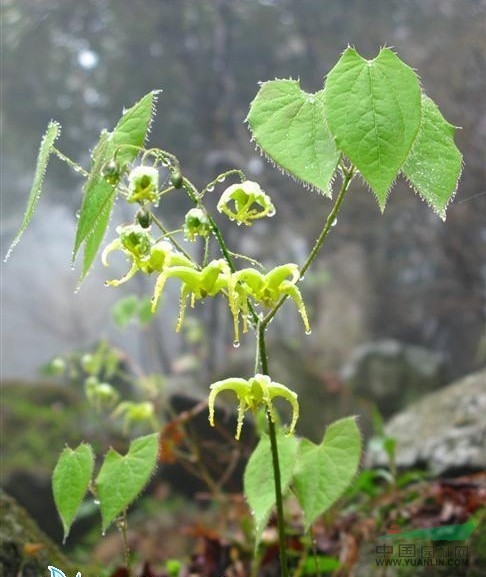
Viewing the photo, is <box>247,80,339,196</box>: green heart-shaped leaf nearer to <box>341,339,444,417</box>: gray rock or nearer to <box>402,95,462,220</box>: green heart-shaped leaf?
<box>402,95,462,220</box>: green heart-shaped leaf

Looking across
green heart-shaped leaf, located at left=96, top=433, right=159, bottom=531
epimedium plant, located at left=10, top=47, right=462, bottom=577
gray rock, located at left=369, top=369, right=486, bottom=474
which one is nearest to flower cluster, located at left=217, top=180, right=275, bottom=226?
epimedium plant, located at left=10, top=47, right=462, bottom=577

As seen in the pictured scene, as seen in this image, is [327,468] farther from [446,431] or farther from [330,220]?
[446,431]

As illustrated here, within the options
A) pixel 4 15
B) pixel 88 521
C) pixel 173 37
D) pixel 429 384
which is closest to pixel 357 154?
pixel 88 521

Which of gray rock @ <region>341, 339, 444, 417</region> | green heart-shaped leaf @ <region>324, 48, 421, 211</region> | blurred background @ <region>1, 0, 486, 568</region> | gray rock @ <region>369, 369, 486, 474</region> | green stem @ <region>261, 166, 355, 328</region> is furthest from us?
gray rock @ <region>341, 339, 444, 417</region>

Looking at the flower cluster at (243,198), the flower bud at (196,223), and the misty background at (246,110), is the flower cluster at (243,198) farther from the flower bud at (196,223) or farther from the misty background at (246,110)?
the misty background at (246,110)

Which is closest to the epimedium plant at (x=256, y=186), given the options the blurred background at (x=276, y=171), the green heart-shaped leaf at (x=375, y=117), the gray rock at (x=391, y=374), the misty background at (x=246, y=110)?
the green heart-shaped leaf at (x=375, y=117)

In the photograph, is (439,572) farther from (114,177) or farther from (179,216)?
(179,216)

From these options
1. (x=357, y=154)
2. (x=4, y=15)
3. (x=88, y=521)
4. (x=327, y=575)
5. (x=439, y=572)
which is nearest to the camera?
(x=357, y=154)
